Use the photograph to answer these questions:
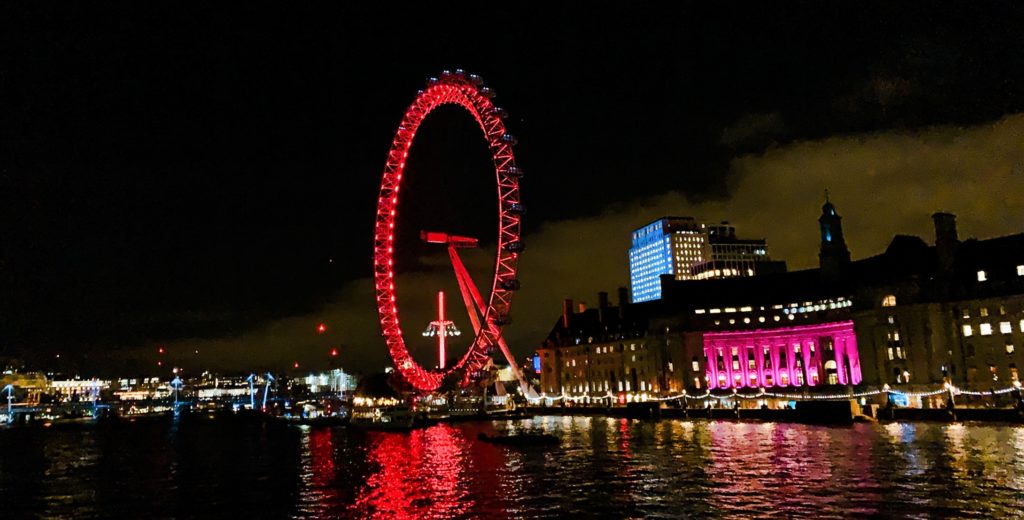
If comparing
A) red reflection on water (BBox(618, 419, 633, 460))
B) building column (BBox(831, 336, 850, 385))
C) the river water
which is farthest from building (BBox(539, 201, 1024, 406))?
red reflection on water (BBox(618, 419, 633, 460))

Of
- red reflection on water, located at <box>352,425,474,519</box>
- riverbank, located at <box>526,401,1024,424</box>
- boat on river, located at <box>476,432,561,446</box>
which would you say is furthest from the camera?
riverbank, located at <box>526,401,1024,424</box>

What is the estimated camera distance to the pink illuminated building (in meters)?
131

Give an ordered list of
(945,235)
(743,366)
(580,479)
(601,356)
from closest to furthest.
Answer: (580,479), (945,235), (743,366), (601,356)

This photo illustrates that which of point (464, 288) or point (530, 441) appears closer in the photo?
point (530, 441)

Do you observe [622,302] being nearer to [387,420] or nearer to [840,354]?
[840,354]

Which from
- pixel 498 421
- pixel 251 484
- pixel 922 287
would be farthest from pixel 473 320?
pixel 251 484

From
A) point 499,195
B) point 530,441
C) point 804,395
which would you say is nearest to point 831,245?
point 804,395

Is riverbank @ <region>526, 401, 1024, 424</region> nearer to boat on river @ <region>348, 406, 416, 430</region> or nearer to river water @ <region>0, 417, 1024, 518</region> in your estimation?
river water @ <region>0, 417, 1024, 518</region>

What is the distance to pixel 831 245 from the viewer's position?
144 meters

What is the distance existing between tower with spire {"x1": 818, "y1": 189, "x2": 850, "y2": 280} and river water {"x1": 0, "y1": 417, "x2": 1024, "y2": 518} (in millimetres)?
69760

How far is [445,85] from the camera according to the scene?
297 ft

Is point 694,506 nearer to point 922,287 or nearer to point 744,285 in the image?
point 922,287

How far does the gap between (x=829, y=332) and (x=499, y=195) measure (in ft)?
233

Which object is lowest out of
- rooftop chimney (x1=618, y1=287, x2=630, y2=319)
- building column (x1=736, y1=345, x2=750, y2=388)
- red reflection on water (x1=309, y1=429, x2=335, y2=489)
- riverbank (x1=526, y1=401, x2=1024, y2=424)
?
riverbank (x1=526, y1=401, x2=1024, y2=424)
